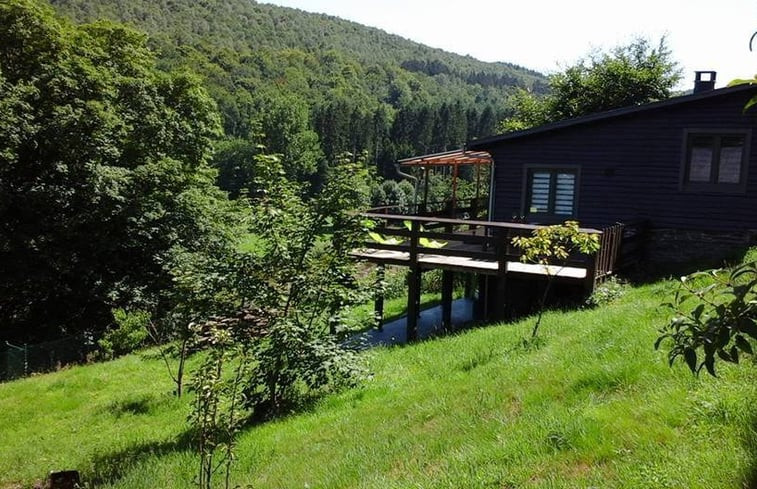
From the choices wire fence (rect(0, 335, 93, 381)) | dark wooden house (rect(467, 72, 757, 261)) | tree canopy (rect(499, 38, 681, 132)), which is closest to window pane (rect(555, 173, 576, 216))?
dark wooden house (rect(467, 72, 757, 261))

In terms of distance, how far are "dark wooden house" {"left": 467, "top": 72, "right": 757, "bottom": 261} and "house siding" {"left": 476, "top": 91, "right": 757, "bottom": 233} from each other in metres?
0.02

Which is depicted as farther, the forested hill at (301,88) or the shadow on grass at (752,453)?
the forested hill at (301,88)

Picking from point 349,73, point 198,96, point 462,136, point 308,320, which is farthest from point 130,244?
point 349,73

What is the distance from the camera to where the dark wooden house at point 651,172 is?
12.6 meters

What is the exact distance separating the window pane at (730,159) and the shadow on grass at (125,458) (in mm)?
12425

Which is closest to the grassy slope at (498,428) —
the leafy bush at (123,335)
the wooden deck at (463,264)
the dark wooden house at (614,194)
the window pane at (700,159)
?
the wooden deck at (463,264)

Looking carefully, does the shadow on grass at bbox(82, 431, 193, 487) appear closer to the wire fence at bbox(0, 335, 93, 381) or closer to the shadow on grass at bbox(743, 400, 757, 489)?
the shadow on grass at bbox(743, 400, 757, 489)

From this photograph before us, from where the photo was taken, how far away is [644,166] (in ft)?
44.2

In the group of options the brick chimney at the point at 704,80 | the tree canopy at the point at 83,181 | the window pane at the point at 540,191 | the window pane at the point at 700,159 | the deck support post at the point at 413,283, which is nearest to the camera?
the deck support post at the point at 413,283

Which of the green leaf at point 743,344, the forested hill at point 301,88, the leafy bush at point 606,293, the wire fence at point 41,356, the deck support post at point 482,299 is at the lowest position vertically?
the wire fence at point 41,356

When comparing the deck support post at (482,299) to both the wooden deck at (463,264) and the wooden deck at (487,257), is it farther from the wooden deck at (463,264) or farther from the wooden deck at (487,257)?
the wooden deck at (463,264)

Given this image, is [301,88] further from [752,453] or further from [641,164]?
[752,453]

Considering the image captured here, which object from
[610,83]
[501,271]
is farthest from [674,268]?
[610,83]

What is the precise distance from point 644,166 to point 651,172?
0.71 ft
